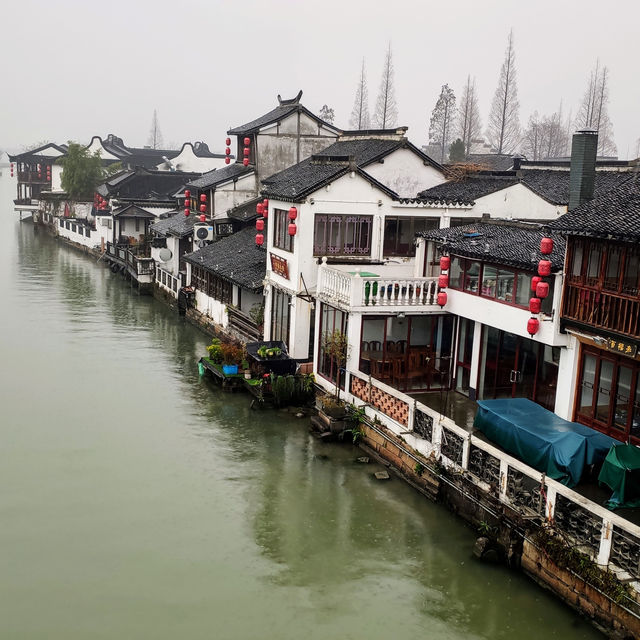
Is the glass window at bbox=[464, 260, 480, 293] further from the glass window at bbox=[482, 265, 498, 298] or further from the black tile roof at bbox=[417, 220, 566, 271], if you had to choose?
the black tile roof at bbox=[417, 220, 566, 271]

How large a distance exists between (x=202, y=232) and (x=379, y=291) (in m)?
16.0

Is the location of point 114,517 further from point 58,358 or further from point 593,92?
point 593,92

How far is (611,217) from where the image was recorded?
13195 mm

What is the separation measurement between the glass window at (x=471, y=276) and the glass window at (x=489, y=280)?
27 centimetres

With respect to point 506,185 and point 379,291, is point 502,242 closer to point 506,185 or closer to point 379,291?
point 379,291

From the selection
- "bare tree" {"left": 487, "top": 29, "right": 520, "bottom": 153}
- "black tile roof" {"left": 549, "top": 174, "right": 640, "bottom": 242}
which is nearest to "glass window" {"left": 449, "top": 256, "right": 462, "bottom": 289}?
"black tile roof" {"left": 549, "top": 174, "right": 640, "bottom": 242}

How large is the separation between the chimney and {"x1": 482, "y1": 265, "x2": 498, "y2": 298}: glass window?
7.88 ft

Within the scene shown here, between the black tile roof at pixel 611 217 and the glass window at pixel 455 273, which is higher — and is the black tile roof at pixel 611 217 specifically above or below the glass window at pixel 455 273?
above

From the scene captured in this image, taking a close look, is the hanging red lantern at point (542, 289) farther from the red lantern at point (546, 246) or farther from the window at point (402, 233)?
the window at point (402, 233)

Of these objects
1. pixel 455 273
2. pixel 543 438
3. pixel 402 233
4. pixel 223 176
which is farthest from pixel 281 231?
pixel 223 176

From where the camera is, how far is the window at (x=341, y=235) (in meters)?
20.9

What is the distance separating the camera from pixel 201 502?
14.5 metres

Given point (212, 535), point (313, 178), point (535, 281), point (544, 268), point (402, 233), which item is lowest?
point (212, 535)

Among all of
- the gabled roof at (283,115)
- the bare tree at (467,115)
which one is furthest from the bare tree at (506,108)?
the gabled roof at (283,115)
